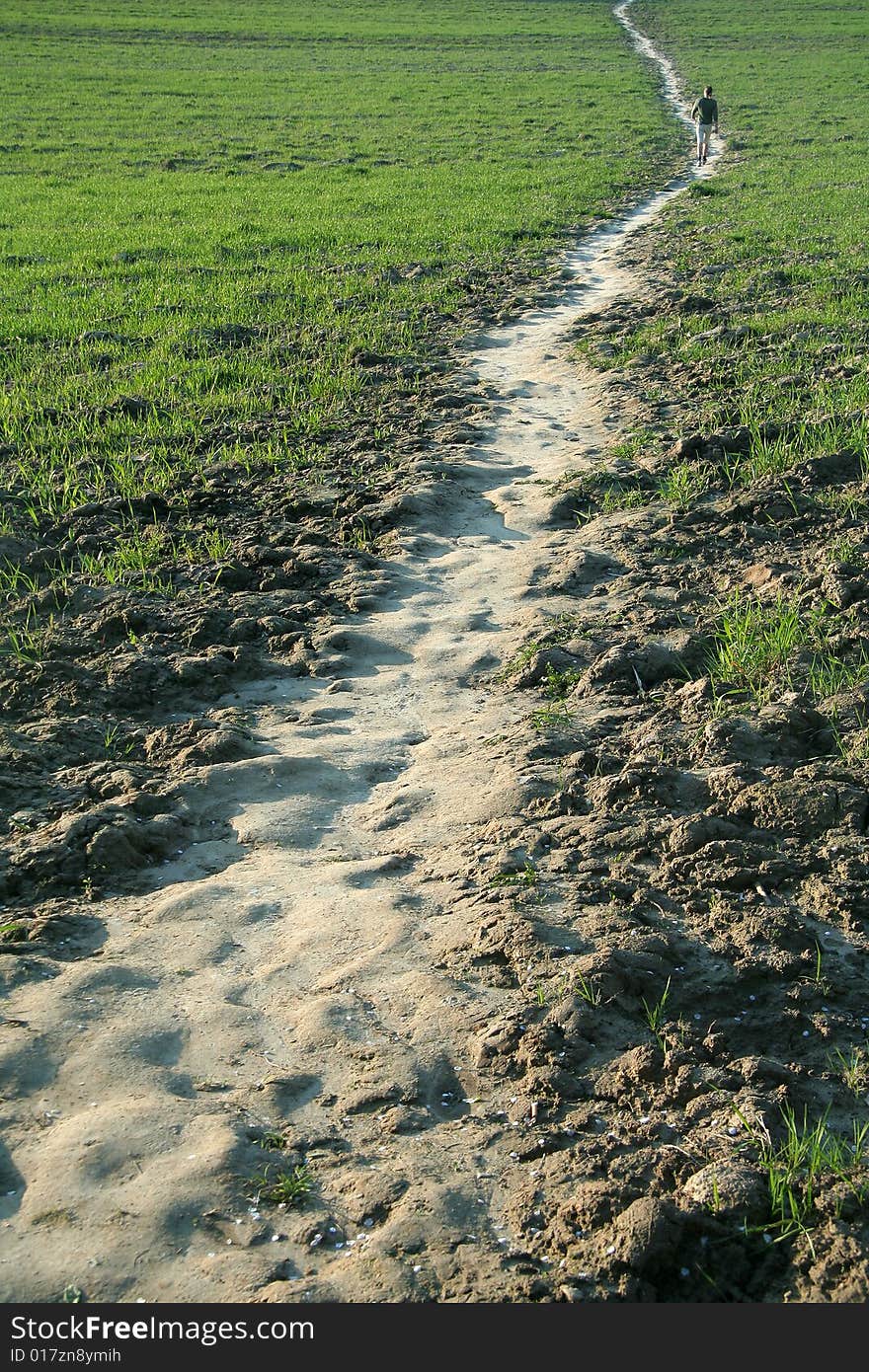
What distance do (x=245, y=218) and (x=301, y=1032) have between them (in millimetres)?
15593

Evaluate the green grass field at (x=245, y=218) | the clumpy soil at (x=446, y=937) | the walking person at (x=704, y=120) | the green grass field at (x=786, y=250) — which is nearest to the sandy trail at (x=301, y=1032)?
the clumpy soil at (x=446, y=937)

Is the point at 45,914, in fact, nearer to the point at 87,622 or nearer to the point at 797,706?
the point at 87,622

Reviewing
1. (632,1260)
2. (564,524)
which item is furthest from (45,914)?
(564,524)

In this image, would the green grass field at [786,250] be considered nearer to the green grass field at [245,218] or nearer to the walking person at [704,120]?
the walking person at [704,120]

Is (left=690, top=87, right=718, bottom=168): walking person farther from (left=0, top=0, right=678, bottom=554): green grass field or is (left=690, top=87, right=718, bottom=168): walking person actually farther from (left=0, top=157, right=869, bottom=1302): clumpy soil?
(left=0, top=157, right=869, bottom=1302): clumpy soil

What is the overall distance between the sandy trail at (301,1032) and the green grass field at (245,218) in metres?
3.11

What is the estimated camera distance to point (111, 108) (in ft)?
96.9

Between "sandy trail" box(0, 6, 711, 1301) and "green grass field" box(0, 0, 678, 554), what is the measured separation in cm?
311

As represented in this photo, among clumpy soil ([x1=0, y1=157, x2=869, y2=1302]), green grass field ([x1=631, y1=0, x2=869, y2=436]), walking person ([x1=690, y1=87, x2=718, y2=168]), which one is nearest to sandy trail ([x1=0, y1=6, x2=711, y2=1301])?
clumpy soil ([x1=0, y1=157, x2=869, y2=1302])

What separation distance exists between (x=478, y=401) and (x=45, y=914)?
20.9ft

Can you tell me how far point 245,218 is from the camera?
16.9m

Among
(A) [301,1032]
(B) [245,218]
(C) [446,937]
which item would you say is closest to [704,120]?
(B) [245,218]

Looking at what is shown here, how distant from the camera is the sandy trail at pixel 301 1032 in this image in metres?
2.78

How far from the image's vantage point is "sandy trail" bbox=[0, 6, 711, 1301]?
9.11 ft
